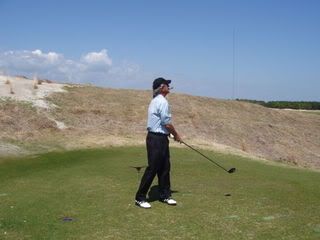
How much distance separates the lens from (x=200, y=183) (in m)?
13.1

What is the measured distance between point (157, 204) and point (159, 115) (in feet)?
6.08

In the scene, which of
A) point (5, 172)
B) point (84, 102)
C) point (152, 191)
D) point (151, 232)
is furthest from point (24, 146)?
point (151, 232)

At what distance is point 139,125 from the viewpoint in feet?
86.7

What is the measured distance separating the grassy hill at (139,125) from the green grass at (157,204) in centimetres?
549

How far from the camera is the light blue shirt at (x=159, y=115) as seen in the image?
9758 mm

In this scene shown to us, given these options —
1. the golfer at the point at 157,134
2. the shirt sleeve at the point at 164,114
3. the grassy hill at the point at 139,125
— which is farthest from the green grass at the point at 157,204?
the grassy hill at the point at 139,125

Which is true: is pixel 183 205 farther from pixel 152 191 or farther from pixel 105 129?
pixel 105 129

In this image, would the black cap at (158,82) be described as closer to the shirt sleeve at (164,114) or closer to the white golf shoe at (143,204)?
the shirt sleeve at (164,114)

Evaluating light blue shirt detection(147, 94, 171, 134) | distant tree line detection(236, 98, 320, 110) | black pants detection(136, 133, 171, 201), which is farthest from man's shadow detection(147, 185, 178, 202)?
distant tree line detection(236, 98, 320, 110)

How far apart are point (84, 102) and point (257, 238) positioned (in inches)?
848

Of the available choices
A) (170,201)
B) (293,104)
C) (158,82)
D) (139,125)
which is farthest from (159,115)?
(293,104)

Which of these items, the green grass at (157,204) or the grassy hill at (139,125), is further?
the grassy hill at (139,125)

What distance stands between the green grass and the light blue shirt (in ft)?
5.17

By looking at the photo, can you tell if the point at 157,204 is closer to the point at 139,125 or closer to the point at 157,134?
the point at 157,134
